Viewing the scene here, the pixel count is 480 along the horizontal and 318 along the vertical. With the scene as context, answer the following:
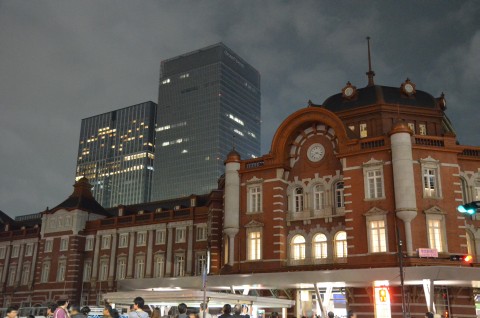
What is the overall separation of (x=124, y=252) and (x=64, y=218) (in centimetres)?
1020

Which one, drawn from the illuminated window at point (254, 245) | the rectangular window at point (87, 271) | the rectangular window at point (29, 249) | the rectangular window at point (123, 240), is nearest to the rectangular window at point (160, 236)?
the rectangular window at point (123, 240)

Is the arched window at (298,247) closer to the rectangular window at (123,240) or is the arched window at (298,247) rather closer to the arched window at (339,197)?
the arched window at (339,197)

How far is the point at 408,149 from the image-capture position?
37.8m

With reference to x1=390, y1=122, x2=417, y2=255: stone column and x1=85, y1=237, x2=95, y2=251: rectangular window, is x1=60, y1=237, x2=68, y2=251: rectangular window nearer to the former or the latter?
x1=85, y1=237, x2=95, y2=251: rectangular window

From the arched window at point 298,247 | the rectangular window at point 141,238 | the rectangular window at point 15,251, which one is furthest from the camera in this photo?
the rectangular window at point 15,251

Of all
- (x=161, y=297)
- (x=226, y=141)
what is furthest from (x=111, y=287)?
(x=226, y=141)

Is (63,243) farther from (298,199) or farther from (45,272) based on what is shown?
(298,199)

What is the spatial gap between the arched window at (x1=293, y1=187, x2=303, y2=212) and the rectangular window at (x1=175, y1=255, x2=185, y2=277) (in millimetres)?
19873

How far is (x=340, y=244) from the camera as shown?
1588 inches

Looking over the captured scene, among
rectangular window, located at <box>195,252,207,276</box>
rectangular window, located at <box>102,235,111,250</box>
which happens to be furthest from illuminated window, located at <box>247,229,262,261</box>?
rectangular window, located at <box>102,235,111,250</box>

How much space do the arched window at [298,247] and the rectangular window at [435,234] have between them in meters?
9.83

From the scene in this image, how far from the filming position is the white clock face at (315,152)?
4319 centimetres

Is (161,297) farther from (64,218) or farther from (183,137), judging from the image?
(183,137)

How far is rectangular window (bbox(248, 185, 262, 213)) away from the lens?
4400 centimetres
